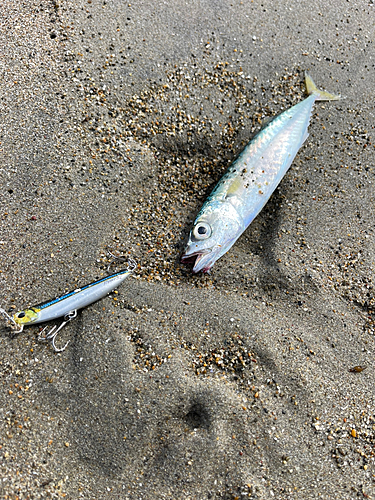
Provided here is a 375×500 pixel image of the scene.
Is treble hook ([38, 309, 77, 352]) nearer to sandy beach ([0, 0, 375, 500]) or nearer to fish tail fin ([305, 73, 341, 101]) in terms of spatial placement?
sandy beach ([0, 0, 375, 500])

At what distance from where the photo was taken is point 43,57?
3479mm

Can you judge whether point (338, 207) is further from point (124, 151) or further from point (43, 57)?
point (43, 57)

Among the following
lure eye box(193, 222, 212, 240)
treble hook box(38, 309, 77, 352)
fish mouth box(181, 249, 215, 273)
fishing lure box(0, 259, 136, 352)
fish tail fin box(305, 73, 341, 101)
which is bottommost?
treble hook box(38, 309, 77, 352)

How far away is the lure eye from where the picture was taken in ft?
10.2

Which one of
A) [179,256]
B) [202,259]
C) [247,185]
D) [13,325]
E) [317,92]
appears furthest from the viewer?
[317,92]

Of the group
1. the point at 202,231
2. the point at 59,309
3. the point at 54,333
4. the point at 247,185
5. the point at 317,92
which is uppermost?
the point at 317,92

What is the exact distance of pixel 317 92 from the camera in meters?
3.83

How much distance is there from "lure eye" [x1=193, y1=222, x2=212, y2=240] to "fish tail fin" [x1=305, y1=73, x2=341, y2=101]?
1956mm

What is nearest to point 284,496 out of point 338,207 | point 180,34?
point 338,207

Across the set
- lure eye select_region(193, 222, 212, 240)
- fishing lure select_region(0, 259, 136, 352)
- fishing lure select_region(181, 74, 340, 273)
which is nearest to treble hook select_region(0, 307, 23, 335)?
fishing lure select_region(0, 259, 136, 352)

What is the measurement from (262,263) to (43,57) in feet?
9.29

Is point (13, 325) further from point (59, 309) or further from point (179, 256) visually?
point (179, 256)

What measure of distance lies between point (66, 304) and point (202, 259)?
1.14m

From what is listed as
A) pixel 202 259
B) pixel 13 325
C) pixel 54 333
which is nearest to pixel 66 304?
pixel 54 333
